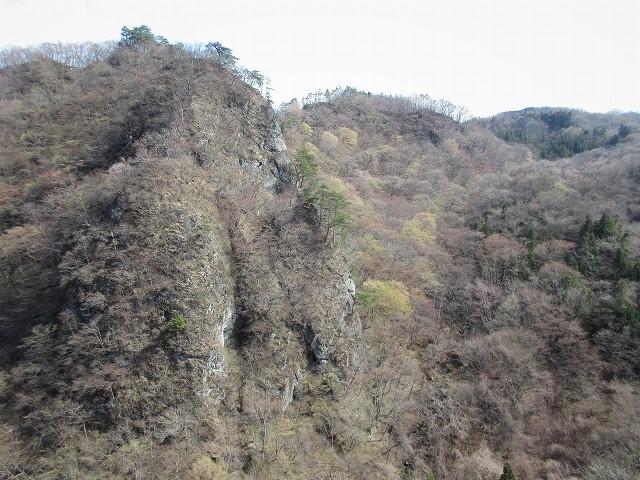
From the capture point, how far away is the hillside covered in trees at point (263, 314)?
82.7ft

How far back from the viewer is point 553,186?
61.1m

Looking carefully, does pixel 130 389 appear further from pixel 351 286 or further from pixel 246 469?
pixel 351 286

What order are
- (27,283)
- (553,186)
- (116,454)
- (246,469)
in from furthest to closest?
(553,186), (27,283), (246,469), (116,454)

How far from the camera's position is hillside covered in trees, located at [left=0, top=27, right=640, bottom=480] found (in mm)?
25219

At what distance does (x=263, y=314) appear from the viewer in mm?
31516

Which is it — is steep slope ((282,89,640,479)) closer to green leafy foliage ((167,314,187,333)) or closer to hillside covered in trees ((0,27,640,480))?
hillside covered in trees ((0,27,640,480))

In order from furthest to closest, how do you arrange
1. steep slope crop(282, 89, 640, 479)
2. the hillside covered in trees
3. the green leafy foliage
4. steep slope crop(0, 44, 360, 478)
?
steep slope crop(282, 89, 640, 479) < the green leafy foliage < the hillside covered in trees < steep slope crop(0, 44, 360, 478)

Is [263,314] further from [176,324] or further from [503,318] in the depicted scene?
[503,318]

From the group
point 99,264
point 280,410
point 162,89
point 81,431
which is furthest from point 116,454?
point 162,89

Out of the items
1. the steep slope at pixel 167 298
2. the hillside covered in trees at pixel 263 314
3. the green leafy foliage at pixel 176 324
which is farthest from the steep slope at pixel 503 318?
the green leafy foliage at pixel 176 324

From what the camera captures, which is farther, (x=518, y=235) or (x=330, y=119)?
(x=330, y=119)

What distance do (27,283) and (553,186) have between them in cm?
6857

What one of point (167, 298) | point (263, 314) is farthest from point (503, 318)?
point (167, 298)

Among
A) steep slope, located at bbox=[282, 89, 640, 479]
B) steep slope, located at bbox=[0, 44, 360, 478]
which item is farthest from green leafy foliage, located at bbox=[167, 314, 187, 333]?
steep slope, located at bbox=[282, 89, 640, 479]
